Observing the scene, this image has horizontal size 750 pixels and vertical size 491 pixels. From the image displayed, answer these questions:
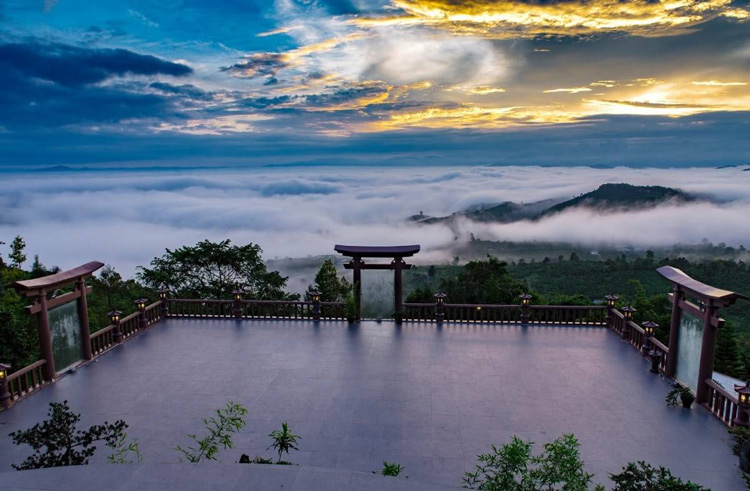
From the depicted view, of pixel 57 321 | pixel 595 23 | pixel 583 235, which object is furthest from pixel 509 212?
pixel 57 321

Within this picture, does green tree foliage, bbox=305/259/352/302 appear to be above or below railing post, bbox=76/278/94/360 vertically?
below

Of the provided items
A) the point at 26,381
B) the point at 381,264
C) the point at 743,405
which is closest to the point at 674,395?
the point at 743,405

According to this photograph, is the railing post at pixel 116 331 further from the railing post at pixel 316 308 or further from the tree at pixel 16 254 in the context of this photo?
the tree at pixel 16 254

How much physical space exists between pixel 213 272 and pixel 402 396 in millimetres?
15532

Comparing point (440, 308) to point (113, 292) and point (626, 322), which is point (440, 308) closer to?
point (626, 322)

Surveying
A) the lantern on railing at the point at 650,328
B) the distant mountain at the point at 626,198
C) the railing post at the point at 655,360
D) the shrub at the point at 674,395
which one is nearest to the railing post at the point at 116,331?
the shrub at the point at 674,395

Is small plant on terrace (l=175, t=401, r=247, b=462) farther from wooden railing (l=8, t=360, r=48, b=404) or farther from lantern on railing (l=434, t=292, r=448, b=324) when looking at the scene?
lantern on railing (l=434, t=292, r=448, b=324)

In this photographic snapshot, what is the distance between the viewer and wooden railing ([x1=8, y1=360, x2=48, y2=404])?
845 centimetres

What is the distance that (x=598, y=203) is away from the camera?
221 ft

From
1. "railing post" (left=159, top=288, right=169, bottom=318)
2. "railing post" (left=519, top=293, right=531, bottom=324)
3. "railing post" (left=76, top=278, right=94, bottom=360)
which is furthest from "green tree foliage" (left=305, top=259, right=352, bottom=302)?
"railing post" (left=76, top=278, right=94, bottom=360)

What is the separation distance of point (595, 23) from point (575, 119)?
1468cm

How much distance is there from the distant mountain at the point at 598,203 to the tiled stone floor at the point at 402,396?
61.6 metres

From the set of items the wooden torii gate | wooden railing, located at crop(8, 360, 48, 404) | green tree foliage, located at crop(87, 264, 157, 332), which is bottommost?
green tree foliage, located at crop(87, 264, 157, 332)

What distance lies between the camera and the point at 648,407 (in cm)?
816
